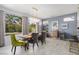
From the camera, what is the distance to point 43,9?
260 centimetres

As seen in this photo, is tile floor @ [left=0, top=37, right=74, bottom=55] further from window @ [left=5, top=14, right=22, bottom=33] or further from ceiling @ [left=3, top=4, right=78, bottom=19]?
ceiling @ [left=3, top=4, right=78, bottom=19]

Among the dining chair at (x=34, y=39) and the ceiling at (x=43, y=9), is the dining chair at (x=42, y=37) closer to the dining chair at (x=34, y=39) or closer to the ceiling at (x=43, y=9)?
the dining chair at (x=34, y=39)

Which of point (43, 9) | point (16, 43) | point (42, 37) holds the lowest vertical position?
point (16, 43)

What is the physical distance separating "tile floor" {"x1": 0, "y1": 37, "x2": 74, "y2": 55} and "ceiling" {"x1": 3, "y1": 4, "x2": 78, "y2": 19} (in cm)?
61

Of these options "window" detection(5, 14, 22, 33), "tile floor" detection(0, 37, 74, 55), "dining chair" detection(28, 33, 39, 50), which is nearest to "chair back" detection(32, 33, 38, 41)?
"dining chair" detection(28, 33, 39, 50)

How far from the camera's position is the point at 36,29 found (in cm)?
265

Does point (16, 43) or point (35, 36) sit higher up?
point (35, 36)

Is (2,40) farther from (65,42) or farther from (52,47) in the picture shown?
(65,42)

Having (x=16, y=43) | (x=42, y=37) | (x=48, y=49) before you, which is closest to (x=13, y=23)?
(x=16, y=43)

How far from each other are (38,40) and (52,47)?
1.22 feet

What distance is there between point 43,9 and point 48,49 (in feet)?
3.05

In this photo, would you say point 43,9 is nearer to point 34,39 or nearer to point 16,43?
point 34,39

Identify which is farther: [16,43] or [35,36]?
[35,36]
